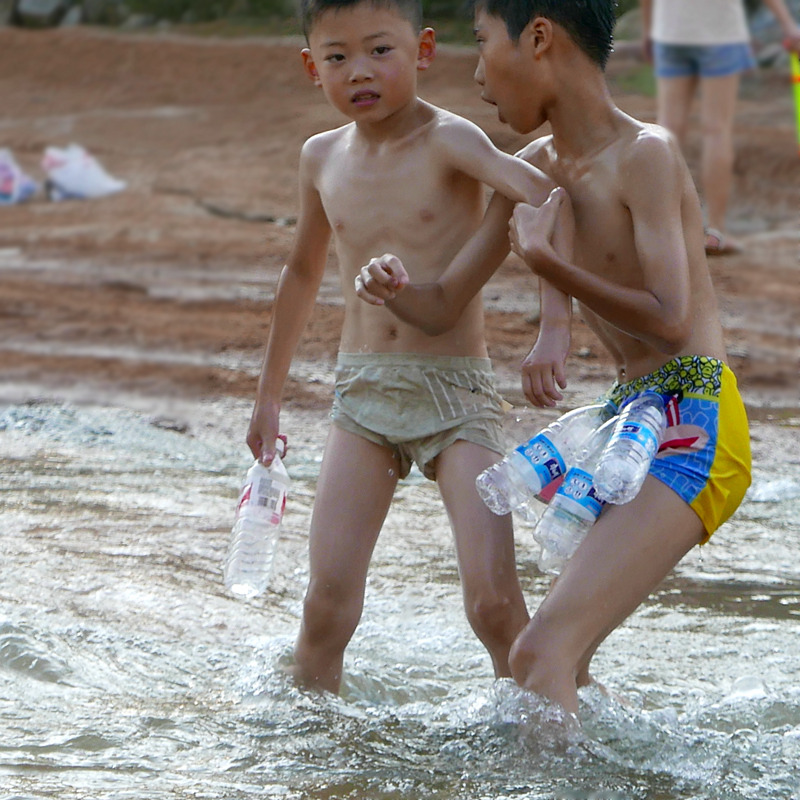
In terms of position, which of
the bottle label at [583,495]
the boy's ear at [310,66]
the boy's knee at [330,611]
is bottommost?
the boy's knee at [330,611]

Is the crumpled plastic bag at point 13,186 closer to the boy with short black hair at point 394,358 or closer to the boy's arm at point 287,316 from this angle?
the boy's arm at point 287,316

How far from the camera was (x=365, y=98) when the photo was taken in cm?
326

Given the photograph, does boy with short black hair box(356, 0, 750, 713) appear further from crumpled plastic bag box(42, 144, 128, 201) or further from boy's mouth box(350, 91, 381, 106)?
crumpled plastic bag box(42, 144, 128, 201)

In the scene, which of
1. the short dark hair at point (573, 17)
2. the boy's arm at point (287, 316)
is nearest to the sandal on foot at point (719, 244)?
the boy's arm at point (287, 316)

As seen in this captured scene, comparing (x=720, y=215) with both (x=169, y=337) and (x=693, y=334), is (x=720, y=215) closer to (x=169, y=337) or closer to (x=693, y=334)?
(x=169, y=337)

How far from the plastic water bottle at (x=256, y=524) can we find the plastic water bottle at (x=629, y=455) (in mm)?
1021

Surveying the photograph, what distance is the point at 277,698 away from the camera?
3.45m

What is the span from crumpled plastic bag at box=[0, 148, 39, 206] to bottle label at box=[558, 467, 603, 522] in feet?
32.4

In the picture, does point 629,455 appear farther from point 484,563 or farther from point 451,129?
point 451,129

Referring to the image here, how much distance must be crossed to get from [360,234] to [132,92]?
44.2ft

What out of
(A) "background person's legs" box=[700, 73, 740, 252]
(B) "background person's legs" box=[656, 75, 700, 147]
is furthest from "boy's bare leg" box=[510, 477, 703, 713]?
(B) "background person's legs" box=[656, 75, 700, 147]

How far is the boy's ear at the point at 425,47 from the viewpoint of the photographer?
335 cm

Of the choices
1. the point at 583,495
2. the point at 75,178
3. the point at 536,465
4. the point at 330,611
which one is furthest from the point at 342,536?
the point at 75,178

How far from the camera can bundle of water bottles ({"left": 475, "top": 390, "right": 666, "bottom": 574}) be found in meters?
2.89
